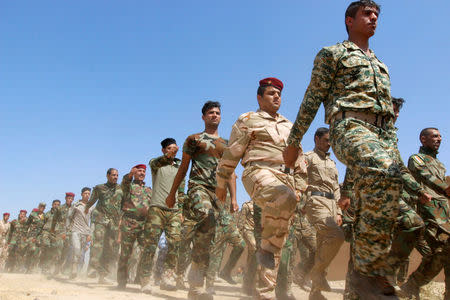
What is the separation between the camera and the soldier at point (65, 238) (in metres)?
11.9

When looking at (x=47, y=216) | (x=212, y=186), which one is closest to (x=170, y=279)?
(x=212, y=186)

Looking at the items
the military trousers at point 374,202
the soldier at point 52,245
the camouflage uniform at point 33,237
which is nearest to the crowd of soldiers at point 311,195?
the military trousers at point 374,202

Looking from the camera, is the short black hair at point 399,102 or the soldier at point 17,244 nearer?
the short black hair at point 399,102

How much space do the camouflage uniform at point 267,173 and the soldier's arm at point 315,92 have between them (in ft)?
2.03

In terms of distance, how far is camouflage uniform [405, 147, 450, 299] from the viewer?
5.20 meters

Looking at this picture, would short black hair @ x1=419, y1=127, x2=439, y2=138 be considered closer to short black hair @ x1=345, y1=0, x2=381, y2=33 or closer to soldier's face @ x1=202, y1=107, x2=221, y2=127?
soldier's face @ x1=202, y1=107, x2=221, y2=127

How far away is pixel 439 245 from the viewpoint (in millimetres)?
5219

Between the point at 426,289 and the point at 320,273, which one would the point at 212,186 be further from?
the point at 426,289

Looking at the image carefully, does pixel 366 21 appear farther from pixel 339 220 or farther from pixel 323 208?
pixel 339 220

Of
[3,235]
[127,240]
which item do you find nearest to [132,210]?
[127,240]

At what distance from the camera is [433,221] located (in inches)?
208

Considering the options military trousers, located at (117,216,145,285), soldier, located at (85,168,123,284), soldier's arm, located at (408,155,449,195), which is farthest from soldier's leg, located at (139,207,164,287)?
soldier's arm, located at (408,155,449,195)

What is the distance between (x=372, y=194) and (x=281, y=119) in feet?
6.79

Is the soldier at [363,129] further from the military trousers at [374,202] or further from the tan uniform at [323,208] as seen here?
the tan uniform at [323,208]
